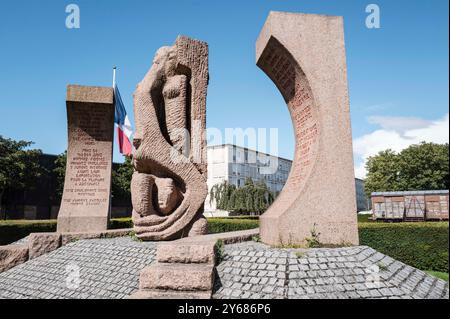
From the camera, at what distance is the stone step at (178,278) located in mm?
3936

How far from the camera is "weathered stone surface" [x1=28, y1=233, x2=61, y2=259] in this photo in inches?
277

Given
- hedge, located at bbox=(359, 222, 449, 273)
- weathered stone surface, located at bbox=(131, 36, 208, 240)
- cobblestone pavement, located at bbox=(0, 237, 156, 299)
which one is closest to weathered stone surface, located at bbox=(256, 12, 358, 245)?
weathered stone surface, located at bbox=(131, 36, 208, 240)

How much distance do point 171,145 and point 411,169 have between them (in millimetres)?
31769

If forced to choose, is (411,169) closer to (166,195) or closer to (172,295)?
(166,195)

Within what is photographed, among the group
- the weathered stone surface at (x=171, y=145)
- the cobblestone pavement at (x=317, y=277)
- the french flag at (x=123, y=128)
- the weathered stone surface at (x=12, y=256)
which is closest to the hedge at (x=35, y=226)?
the french flag at (x=123, y=128)

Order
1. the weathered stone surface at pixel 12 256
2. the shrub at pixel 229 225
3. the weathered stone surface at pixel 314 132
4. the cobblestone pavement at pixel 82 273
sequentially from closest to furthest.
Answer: the cobblestone pavement at pixel 82 273 → the weathered stone surface at pixel 314 132 → the weathered stone surface at pixel 12 256 → the shrub at pixel 229 225

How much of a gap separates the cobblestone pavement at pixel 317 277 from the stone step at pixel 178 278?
24cm

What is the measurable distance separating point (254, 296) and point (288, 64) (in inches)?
176

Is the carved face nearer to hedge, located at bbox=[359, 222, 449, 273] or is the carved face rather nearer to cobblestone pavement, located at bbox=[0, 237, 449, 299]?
cobblestone pavement, located at bbox=[0, 237, 449, 299]

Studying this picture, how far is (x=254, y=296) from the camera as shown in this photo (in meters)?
3.82

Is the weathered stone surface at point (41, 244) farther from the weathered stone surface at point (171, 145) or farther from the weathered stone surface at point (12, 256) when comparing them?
the weathered stone surface at point (171, 145)

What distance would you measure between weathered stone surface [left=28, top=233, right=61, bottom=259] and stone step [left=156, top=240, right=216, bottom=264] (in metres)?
3.94

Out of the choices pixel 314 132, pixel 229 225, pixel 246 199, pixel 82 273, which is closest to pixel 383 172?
pixel 246 199
